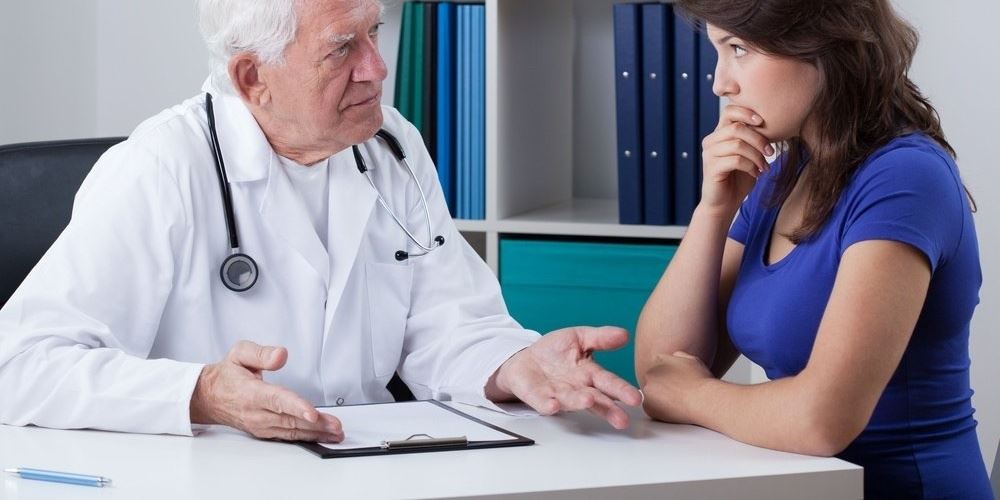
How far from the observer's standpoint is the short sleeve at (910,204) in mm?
1251

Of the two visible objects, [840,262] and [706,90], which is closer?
[840,262]

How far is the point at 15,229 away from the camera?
1.72m

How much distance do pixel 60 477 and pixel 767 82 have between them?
0.87 metres

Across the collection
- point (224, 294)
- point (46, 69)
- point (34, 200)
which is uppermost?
point (46, 69)

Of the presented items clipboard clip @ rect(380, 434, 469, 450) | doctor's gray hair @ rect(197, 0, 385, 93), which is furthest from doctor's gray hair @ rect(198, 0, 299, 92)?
clipboard clip @ rect(380, 434, 469, 450)

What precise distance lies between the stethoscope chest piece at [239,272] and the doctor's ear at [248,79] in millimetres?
238

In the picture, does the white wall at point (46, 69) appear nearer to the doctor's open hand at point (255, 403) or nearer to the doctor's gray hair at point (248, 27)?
the doctor's gray hair at point (248, 27)

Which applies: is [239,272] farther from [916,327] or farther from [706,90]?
[706,90]

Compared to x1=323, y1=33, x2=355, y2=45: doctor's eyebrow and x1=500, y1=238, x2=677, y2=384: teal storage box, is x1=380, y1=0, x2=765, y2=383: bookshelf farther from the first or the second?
x1=323, y1=33, x2=355, y2=45: doctor's eyebrow

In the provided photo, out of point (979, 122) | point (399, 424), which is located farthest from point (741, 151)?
point (979, 122)

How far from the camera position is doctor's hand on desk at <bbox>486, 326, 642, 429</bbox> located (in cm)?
131

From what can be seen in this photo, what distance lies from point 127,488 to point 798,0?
89 cm

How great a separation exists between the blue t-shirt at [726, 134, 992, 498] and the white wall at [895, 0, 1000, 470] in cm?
76

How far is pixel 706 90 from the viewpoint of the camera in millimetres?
2312
